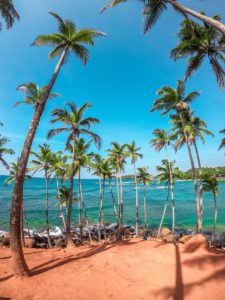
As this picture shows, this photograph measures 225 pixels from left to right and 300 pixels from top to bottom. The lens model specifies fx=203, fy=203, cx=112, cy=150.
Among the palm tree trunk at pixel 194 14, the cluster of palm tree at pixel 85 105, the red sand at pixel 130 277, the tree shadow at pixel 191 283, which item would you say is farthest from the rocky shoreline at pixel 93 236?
the palm tree trunk at pixel 194 14

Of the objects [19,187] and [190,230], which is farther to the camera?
[190,230]

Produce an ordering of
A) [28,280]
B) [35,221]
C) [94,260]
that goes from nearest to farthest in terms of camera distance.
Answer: [28,280] → [94,260] → [35,221]

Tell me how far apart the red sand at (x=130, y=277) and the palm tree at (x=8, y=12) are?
50.4 ft

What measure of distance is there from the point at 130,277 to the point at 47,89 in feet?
32.3

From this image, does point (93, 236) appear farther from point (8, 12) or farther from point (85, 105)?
point (8, 12)

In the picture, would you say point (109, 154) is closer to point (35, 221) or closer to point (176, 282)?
point (176, 282)

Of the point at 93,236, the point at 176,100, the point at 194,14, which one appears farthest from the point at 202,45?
the point at 93,236

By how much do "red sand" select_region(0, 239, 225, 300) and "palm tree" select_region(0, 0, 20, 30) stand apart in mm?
15362

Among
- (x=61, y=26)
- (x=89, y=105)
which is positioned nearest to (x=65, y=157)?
(x=89, y=105)

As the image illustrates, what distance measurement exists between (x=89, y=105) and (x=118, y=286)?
1641 cm

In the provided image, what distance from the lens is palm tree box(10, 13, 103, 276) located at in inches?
348

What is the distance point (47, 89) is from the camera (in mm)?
10828

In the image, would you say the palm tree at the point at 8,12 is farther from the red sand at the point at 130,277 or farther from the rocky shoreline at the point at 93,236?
the rocky shoreline at the point at 93,236

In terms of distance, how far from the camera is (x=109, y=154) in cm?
3169
